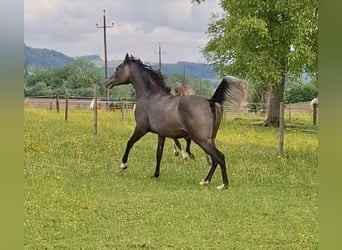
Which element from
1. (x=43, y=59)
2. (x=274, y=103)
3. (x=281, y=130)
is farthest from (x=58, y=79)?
(x=274, y=103)

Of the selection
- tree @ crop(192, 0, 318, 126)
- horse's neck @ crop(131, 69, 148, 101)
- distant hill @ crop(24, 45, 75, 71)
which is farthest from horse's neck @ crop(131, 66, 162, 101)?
tree @ crop(192, 0, 318, 126)

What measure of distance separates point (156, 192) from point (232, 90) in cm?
63

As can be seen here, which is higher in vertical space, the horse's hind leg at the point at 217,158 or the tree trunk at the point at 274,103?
the tree trunk at the point at 274,103

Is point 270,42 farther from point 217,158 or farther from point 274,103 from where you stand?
point 217,158

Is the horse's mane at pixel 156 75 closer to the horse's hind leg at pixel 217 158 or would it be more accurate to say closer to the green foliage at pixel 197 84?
the green foliage at pixel 197 84

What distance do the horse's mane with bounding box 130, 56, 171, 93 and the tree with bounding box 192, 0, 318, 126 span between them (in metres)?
0.90

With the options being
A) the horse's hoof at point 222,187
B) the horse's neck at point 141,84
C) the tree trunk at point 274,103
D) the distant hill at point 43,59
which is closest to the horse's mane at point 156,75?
the horse's neck at point 141,84

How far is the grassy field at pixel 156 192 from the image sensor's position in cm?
155

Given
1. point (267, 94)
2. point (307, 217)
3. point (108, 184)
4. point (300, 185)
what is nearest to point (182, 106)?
point (108, 184)
